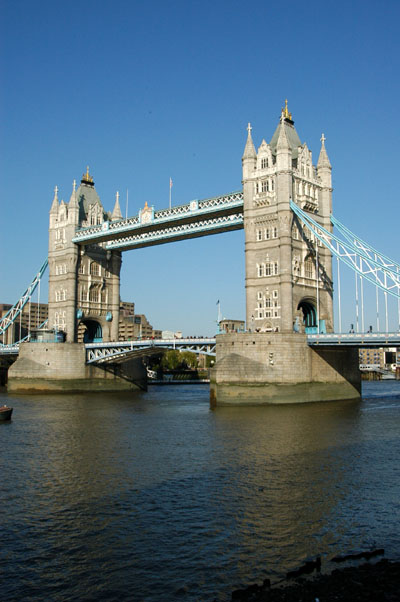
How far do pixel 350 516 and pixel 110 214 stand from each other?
68.7m

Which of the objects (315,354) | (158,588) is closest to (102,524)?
(158,588)

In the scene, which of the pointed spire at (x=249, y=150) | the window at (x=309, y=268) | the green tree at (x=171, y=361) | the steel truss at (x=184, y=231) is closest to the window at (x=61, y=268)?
the steel truss at (x=184, y=231)

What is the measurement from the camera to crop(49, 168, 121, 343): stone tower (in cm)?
7575

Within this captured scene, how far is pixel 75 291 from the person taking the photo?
75.5 meters

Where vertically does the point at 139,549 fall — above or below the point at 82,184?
below

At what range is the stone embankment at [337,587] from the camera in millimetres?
11523

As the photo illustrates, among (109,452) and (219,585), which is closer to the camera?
(219,585)

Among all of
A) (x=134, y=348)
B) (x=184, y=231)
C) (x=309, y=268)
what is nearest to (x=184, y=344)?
(x=134, y=348)

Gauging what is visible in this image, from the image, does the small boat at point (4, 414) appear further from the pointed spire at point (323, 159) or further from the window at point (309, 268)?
the pointed spire at point (323, 159)

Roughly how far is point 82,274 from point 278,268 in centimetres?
3196

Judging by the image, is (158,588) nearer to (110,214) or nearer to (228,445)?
(228,445)

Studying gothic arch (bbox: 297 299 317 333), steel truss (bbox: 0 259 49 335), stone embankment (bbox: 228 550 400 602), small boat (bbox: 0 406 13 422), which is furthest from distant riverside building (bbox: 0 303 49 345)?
stone embankment (bbox: 228 550 400 602)

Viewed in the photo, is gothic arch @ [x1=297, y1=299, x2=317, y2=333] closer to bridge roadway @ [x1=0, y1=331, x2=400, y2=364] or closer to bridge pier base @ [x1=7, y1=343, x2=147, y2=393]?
bridge roadway @ [x1=0, y1=331, x2=400, y2=364]

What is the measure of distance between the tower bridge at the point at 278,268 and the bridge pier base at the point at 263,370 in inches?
3.3
